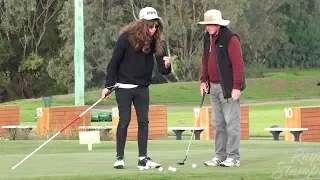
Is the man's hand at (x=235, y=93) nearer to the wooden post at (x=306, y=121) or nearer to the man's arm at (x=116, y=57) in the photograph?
the man's arm at (x=116, y=57)

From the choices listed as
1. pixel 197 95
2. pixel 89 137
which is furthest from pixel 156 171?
pixel 197 95

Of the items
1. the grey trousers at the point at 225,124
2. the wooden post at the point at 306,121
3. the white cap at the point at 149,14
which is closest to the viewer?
the white cap at the point at 149,14

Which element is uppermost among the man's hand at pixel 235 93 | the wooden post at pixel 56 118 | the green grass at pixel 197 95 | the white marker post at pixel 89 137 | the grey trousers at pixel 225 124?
the man's hand at pixel 235 93

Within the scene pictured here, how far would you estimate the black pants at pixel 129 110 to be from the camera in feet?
38.9

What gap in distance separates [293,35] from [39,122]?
201 feet

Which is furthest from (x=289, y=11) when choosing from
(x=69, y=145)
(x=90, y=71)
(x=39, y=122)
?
(x=69, y=145)

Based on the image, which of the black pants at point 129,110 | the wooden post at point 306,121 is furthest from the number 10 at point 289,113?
the black pants at point 129,110

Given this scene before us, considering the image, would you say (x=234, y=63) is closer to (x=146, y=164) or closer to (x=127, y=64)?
(x=127, y=64)

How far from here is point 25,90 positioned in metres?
71.8

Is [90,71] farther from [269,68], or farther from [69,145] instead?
[69,145]

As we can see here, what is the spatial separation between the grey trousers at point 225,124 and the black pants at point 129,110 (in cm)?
97

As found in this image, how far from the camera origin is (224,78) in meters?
12.0

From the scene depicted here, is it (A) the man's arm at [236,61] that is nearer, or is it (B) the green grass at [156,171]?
(B) the green grass at [156,171]

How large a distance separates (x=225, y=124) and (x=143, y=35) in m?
1.75
